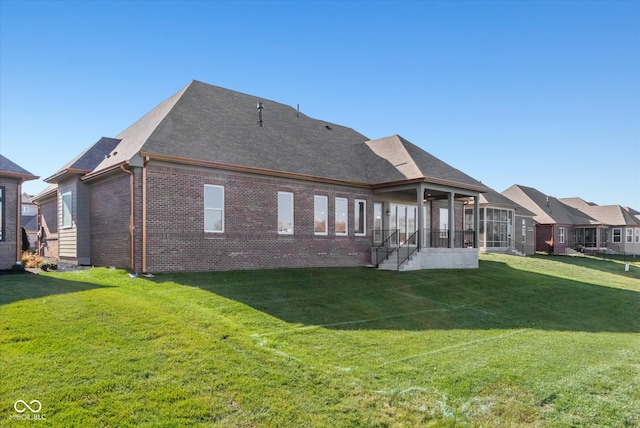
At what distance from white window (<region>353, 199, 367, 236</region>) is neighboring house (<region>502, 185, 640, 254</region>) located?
3005cm

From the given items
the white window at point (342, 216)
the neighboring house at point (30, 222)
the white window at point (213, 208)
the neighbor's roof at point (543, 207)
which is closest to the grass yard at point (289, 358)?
the white window at point (213, 208)

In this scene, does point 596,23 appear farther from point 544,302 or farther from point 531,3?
point 544,302

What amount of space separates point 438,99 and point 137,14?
15425 millimetres

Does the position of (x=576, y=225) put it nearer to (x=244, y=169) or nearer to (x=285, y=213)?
(x=285, y=213)

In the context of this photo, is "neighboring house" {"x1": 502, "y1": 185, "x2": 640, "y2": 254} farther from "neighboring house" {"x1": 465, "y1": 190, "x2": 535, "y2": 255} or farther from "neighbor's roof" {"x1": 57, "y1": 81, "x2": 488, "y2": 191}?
"neighbor's roof" {"x1": 57, "y1": 81, "x2": 488, "y2": 191}

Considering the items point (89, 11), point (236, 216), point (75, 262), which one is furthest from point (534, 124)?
point (75, 262)

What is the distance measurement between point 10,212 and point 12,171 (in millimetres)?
1452

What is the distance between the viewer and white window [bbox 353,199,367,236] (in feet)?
64.1

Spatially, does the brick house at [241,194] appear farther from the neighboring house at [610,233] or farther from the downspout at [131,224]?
the neighboring house at [610,233]

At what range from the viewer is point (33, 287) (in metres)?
10.6

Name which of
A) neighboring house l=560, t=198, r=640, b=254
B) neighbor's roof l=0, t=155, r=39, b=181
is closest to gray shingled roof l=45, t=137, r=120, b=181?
neighbor's roof l=0, t=155, r=39, b=181

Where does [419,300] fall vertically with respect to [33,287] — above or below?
below

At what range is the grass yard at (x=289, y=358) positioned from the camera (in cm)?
520

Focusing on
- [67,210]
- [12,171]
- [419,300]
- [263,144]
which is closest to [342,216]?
[263,144]
